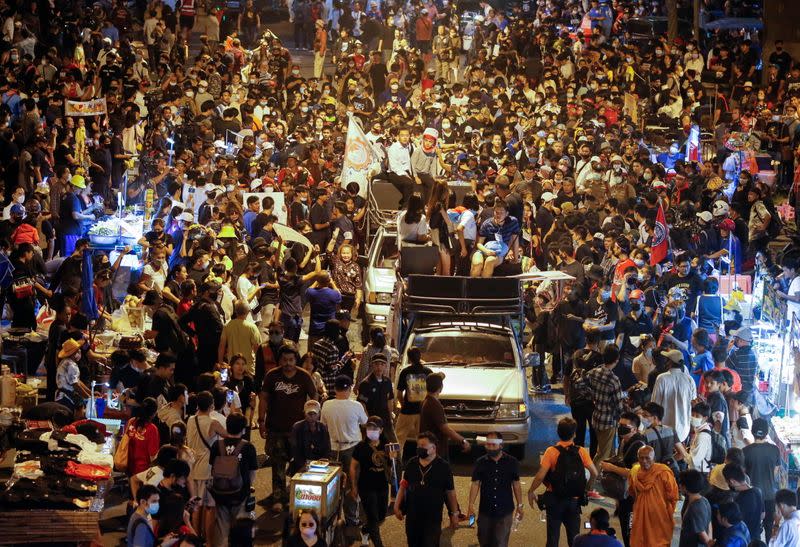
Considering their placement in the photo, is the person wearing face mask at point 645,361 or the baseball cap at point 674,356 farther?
the person wearing face mask at point 645,361

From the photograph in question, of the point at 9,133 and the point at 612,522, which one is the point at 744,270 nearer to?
the point at 612,522

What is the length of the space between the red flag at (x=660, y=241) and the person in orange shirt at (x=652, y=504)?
9428 mm

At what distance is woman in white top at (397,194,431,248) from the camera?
19188 mm

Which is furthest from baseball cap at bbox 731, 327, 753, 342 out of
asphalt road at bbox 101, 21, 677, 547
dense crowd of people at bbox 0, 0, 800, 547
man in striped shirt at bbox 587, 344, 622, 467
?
asphalt road at bbox 101, 21, 677, 547

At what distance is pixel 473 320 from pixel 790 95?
60.2 feet

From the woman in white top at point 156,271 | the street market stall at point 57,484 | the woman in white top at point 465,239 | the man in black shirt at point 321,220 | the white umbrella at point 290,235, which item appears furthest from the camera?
the man in black shirt at point 321,220

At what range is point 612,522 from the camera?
1527 cm

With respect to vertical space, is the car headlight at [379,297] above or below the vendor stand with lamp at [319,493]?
below

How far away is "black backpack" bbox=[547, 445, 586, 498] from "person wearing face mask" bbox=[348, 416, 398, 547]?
162 cm

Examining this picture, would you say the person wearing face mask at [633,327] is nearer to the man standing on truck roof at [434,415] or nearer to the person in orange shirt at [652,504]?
the man standing on truck roof at [434,415]

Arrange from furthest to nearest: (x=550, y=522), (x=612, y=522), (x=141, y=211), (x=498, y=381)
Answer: (x=141, y=211) < (x=498, y=381) < (x=612, y=522) < (x=550, y=522)

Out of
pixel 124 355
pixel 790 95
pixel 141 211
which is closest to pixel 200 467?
pixel 124 355

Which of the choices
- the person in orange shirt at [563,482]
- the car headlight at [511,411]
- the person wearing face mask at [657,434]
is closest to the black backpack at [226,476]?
the person in orange shirt at [563,482]

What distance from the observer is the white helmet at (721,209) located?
2383cm
